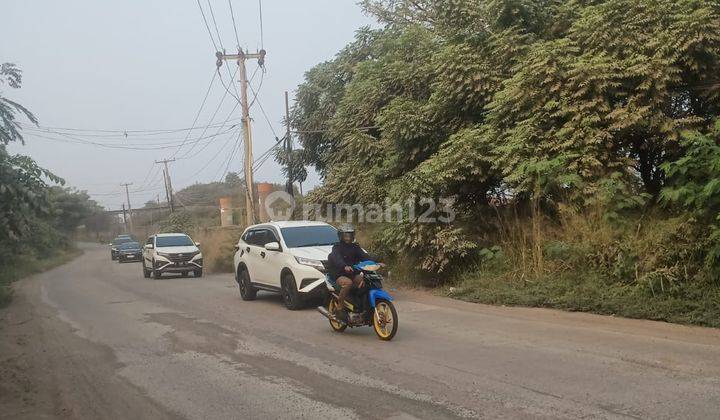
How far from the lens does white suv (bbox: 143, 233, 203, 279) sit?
2248 centimetres

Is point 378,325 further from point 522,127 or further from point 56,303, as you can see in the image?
point 56,303

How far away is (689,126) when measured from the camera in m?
11.8

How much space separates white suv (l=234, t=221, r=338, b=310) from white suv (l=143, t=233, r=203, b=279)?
8501mm

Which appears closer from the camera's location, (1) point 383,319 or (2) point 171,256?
(1) point 383,319

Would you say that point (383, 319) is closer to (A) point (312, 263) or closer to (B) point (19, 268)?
(A) point (312, 263)

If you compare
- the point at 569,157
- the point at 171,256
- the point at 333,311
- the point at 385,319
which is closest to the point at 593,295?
the point at 569,157

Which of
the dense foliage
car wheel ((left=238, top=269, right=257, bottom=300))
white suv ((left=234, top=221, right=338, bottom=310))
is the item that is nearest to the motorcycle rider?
white suv ((left=234, top=221, right=338, bottom=310))

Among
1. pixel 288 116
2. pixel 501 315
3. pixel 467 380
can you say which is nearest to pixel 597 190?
pixel 501 315

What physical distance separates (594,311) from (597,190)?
2.64 metres

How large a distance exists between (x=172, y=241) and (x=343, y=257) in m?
16.6

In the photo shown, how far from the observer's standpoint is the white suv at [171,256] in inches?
885

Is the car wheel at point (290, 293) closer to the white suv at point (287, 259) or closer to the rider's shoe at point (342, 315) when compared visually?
the white suv at point (287, 259)

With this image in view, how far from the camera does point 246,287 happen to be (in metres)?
14.4

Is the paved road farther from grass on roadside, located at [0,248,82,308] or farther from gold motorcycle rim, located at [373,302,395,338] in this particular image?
grass on roadside, located at [0,248,82,308]
